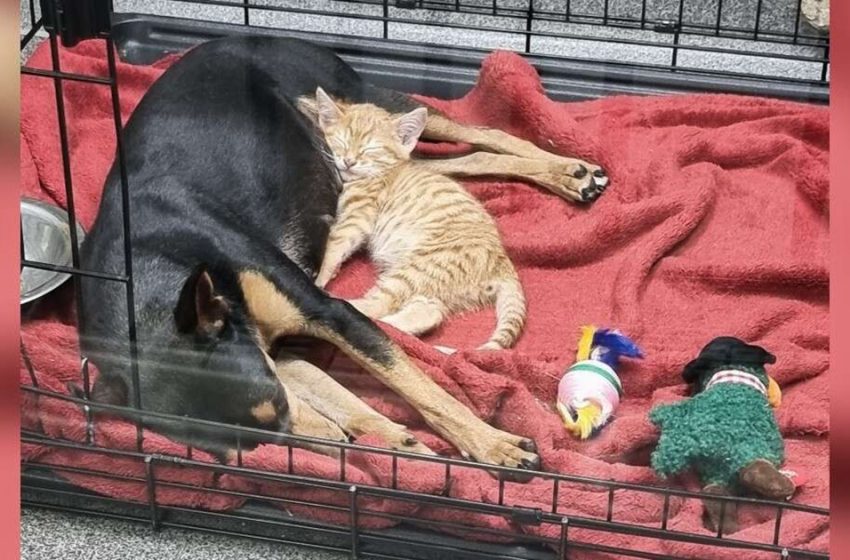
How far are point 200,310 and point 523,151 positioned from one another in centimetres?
65

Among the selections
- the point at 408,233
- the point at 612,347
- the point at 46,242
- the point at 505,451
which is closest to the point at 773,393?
the point at 612,347

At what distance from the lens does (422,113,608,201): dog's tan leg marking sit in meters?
1.81

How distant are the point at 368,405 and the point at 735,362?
1.39ft

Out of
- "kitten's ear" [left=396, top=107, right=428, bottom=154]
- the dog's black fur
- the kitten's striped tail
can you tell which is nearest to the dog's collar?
the kitten's striped tail

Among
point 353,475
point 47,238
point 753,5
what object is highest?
point 753,5

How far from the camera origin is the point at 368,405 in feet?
4.69

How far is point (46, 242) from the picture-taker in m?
1.51

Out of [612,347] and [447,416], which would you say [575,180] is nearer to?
[612,347]

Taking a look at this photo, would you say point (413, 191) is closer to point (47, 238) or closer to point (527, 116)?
point (527, 116)

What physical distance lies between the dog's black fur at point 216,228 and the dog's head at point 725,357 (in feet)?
1.18

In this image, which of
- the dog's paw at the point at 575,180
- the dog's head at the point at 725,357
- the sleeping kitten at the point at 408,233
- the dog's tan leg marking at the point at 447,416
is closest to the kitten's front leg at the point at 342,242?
the sleeping kitten at the point at 408,233

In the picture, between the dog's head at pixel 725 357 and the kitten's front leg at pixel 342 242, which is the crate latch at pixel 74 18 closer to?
the kitten's front leg at pixel 342 242

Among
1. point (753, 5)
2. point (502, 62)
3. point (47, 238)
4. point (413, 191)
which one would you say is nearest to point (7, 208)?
point (47, 238)

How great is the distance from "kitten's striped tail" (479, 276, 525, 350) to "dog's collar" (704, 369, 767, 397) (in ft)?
0.78
